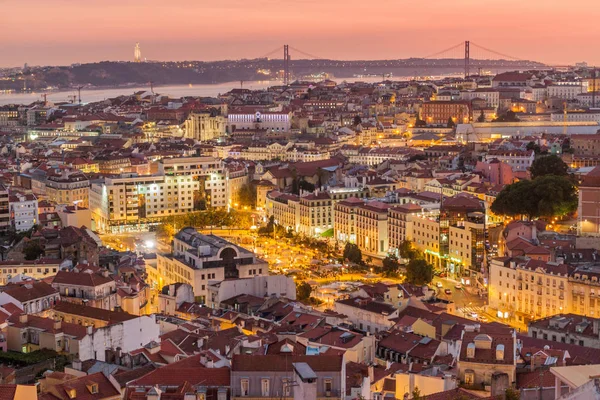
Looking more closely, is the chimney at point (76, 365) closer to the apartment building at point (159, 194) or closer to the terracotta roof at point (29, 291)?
the terracotta roof at point (29, 291)

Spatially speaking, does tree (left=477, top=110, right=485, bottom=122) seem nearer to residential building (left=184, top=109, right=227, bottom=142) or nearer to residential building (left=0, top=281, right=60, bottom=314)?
residential building (left=184, top=109, right=227, bottom=142)

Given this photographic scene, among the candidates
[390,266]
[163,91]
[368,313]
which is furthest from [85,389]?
[163,91]

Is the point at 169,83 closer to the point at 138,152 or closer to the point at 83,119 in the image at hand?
the point at 83,119

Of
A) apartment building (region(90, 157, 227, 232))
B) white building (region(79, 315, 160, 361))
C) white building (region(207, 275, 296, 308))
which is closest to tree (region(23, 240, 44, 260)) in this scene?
white building (region(207, 275, 296, 308))

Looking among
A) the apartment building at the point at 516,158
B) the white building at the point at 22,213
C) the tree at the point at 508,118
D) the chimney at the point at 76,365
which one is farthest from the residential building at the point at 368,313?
the tree at the point at 508,118

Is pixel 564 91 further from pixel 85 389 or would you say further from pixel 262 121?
pixel 85 389

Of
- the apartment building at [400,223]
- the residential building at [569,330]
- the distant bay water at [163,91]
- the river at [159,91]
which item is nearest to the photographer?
the residential building at [569,330]
